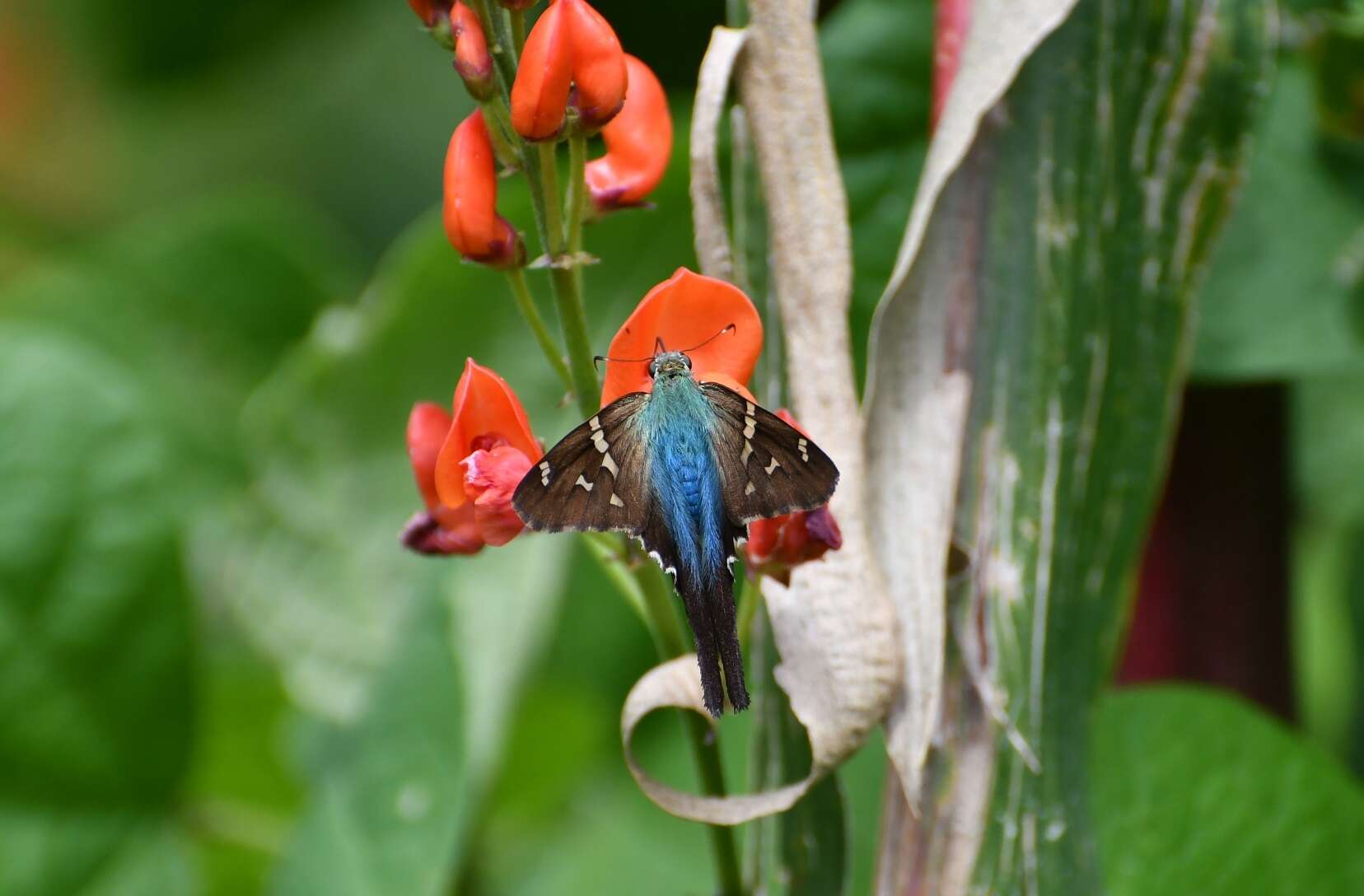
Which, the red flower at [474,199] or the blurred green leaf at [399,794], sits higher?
the red flower at [474,199]

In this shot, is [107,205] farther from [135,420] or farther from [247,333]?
[135,420]

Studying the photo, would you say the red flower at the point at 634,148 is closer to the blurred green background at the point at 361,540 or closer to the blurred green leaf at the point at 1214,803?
the blurred green background at the point at 361,540

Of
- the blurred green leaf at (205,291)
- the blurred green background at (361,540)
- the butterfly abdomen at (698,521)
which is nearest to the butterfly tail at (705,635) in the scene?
the butterfly abdomen at (698,521)

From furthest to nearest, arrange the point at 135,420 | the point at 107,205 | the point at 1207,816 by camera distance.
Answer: the point at 107,205 < the point at 135,420 < the point at 1207,816

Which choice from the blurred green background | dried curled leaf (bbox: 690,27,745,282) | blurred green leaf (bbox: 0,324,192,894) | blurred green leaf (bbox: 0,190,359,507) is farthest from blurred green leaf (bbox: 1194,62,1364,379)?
blurred green leaf (bbox: 0,190,359,507)

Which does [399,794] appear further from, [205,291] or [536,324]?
[205,291]

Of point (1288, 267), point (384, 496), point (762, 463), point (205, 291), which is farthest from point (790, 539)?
point (205, 291)

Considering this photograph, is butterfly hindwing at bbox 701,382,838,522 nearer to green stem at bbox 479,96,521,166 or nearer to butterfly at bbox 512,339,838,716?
butterfly at bbox 512,339,838,716

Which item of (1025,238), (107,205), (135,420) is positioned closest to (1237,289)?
(1025,238)
